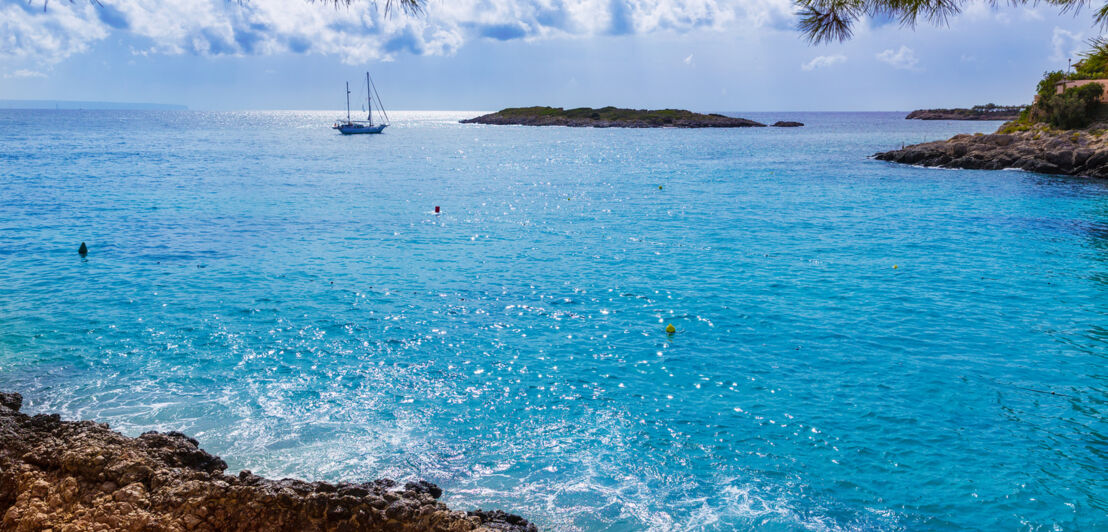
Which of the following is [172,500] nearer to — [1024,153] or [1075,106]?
[1024,153]

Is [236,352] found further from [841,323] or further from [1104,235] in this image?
[1104,235]

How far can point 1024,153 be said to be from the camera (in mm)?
54562

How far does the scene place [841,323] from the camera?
16.2 metres

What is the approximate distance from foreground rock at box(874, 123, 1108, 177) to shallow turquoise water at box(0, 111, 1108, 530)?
20515mm

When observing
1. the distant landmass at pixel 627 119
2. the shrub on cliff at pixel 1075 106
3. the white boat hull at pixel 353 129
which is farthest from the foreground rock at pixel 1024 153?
the distant landmass at pixel 627 119

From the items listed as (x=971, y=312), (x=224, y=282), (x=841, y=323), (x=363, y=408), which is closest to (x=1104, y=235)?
(x=971, y=312)

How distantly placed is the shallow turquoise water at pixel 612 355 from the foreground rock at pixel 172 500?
1.90 metres

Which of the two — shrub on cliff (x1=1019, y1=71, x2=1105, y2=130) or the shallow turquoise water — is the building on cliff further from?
the shallow turquoise water

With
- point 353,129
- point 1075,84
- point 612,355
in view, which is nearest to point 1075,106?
point 1075,84

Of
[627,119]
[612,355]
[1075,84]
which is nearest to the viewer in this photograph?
[612,355]

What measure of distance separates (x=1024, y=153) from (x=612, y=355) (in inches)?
2151

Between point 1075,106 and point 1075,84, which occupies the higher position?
point 1075,84

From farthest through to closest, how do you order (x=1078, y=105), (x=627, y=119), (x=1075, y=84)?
1. (x=627, y=119)
2. (x=1075, y=84)
3. (x=1078, y=105)

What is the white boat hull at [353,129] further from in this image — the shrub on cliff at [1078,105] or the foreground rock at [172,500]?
the foreground rock at [172,500]
